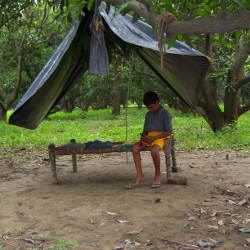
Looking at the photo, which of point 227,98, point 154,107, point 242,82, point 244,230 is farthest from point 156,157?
point 227,98

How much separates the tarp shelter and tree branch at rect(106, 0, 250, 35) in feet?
5.70

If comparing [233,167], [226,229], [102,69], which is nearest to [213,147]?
[233,167]

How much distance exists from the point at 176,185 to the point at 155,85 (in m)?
19.6

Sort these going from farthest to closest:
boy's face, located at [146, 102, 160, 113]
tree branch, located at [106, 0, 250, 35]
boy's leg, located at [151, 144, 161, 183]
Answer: boy's face, located at [146, 102, 160, 113]
boy's leg, located at [151, 144, 161, 183]
tree branch, located at [106, 0, 250, 35]

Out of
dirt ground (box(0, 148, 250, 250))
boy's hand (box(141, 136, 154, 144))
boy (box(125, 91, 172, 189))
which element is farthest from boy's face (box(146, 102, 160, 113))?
dirt ground (box(0, 148, 250, 250))

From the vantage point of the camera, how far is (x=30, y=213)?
179 inches

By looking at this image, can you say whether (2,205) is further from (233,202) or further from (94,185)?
(233,202)

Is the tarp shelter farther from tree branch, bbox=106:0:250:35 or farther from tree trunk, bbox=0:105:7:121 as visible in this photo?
tree trunk, bbox=0:105:7:121

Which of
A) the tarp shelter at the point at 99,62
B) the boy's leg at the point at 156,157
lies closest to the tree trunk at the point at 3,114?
the tarp shelter at the point at 99,62

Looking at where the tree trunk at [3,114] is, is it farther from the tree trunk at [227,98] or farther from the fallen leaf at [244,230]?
the fallen leaf at [244,230]

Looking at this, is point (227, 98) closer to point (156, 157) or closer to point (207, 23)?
point (156, 157)

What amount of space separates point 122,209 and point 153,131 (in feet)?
5.25

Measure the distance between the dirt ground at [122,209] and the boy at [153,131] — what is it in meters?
0.24

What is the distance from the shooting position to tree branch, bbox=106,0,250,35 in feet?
10.1
